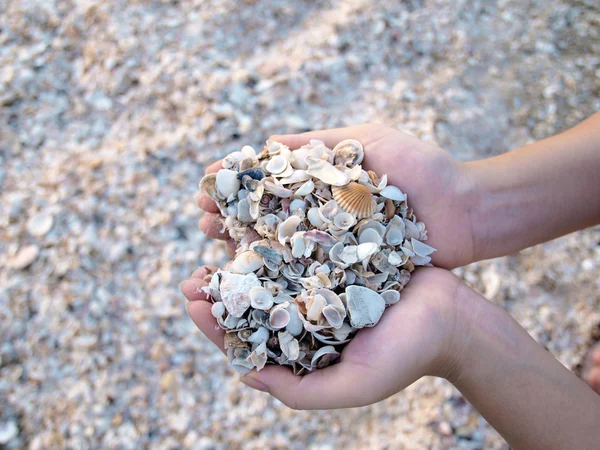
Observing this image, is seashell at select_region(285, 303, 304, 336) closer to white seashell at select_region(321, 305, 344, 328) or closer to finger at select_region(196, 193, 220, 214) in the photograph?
white seashell at select_region(321, 305, 344, 328)

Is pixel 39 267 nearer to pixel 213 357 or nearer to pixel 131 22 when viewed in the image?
pixel 213 357

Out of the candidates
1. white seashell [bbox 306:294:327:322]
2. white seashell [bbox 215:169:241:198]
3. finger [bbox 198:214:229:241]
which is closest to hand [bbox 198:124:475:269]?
finger [bbox 198:214:229:241]

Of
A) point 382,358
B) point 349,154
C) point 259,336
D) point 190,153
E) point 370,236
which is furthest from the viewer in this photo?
point 190,153

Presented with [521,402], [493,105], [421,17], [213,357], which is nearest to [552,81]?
[493,105]

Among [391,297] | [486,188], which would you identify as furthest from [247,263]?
[486,188]

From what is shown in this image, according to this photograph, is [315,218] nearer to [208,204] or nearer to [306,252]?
[306,252]

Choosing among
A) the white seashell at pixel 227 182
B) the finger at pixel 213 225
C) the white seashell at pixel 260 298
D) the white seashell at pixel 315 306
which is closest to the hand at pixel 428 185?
the finger at pixel 213 225

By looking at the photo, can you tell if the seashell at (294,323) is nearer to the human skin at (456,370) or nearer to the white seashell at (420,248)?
the human skin at (456,370)
